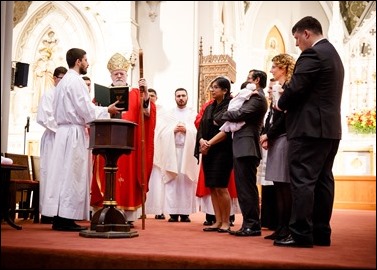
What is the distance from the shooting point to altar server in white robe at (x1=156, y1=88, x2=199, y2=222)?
647 centimetres

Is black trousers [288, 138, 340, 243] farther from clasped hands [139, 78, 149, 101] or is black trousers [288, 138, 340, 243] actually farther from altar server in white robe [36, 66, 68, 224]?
altar server in white robe [36, 66, 68, 224]

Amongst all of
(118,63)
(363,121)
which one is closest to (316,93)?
(118,63)

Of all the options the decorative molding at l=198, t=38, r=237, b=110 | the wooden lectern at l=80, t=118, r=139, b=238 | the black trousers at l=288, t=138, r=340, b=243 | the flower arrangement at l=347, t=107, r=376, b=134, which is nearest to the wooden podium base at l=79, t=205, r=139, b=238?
the wooden lectern at l=80, t=118, r=139, b=238

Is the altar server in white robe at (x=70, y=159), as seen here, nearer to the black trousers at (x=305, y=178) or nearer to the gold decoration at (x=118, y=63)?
the gold decoration at (x=118, y=63)

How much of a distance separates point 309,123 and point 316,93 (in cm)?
21

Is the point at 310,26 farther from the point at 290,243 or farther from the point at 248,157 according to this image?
the point at 290,243

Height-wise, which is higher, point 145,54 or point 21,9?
point 21,9

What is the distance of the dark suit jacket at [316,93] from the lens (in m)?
3.50

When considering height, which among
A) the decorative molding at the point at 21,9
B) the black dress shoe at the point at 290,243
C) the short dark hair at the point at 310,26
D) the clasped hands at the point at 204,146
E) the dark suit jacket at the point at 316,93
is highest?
the decorative molding at the point at 21,9

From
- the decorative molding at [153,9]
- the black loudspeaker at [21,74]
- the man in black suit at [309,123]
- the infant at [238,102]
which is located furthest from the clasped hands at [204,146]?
the decorative molding at [153,9]

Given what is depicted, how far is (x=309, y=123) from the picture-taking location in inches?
138

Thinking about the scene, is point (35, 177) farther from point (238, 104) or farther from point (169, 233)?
point (238, 104)

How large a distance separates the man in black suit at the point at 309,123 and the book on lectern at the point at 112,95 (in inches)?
50.0

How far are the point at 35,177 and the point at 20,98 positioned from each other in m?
4.71
